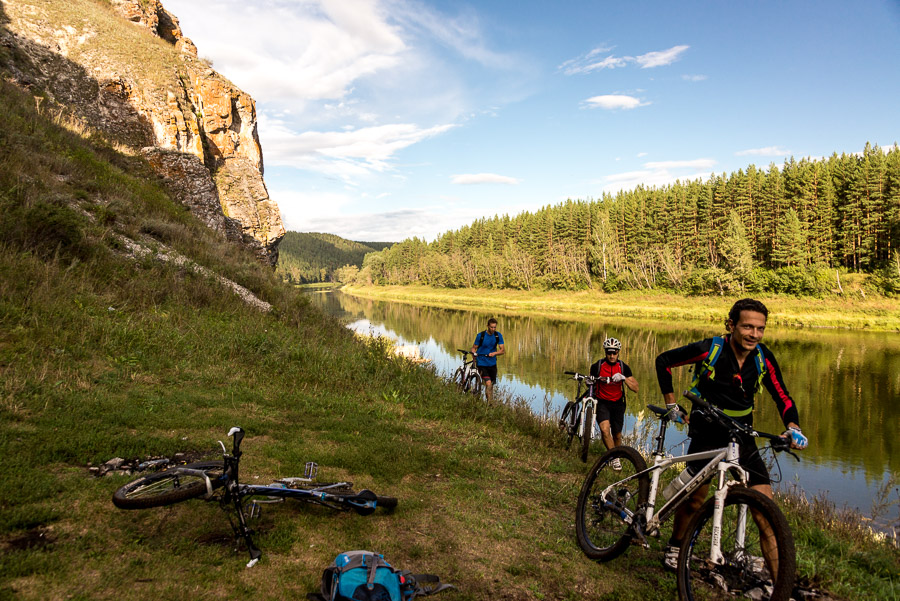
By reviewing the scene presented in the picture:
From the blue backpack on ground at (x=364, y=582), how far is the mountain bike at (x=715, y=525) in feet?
6.59

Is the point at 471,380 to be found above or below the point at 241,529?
below

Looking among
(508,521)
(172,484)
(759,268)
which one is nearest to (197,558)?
(172,484)

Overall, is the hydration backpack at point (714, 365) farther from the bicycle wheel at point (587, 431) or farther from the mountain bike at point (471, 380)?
the mountain bike at point (471, 380)

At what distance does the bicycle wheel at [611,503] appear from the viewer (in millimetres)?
4195

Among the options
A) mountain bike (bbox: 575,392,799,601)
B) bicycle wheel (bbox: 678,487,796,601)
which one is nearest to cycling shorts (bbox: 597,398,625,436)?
mountain bike (bbox: 575,392,799,601)

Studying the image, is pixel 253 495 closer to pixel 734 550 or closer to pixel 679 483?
pixel 679 483

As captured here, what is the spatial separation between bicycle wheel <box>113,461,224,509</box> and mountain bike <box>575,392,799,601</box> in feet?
11.6

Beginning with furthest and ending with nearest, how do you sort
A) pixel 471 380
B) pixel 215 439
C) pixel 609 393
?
1. pixel 471 380
2. pixel 609 393
3. pixel 215 439

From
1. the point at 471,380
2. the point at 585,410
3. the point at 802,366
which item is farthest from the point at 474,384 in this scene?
the point at 802,366

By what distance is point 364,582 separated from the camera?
294 cm

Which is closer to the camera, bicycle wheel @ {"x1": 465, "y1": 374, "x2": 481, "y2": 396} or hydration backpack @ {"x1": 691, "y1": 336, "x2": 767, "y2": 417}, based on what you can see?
hydration backpack @ {"x1": 691, "y1": 336, "x2": 767, "y2": 417}

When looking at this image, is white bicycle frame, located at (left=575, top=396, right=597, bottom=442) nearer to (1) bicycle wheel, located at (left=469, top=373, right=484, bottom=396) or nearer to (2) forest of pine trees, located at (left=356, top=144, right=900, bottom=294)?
(1) bicycle wheel, located at (left=469, top=373, right=484, bottom=396)

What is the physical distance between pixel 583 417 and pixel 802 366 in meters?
24.9

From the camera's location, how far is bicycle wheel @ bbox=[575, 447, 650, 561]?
4195mm
